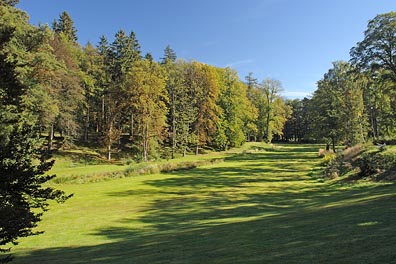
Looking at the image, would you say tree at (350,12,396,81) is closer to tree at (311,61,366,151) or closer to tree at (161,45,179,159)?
tree at (311,61,366,151)

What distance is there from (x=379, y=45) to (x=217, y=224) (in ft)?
99.8

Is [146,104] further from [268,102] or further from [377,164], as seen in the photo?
[268,102]

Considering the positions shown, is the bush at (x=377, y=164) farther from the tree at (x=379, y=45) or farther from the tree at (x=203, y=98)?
the tree at (x=203, y=98)

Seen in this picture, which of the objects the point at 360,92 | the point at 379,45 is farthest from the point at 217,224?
the point at 360,92

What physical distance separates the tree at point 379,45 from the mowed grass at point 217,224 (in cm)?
1476

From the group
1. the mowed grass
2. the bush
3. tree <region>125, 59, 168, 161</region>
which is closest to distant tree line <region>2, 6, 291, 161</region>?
tree <region>125, 59, 168, 161</region>

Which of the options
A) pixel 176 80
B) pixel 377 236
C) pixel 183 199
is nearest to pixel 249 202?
pixel 183 199

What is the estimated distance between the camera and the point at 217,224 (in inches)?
567

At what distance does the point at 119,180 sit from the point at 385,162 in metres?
23.2

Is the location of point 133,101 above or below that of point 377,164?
above

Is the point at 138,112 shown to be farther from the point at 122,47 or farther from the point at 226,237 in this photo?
the point at 226,237

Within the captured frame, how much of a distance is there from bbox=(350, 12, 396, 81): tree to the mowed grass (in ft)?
48.4

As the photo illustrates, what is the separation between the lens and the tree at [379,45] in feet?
113

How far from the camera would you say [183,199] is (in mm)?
23875
